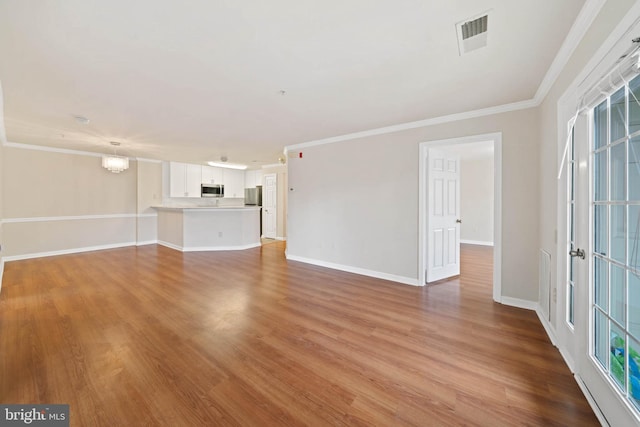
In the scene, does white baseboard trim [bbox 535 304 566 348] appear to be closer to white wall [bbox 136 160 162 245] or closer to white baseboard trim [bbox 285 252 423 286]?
white baseboard trim [bbox 285 252 423 286]

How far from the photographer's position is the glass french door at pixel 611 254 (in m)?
1.25

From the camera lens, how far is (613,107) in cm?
144

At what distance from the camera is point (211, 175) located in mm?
8281

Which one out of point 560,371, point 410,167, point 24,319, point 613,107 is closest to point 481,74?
point 613,107

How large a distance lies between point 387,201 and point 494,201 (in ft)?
4.74

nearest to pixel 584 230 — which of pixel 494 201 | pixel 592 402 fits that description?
pixel 592 402

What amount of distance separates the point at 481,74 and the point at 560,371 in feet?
8.41

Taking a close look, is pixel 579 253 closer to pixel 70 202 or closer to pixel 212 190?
pixel 212 190

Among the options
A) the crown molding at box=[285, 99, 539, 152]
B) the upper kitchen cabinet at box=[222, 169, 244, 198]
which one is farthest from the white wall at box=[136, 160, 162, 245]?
the crown molding at box=[285, 99, 539, 152]

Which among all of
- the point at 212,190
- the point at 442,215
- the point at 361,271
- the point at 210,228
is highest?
the point at 212,190

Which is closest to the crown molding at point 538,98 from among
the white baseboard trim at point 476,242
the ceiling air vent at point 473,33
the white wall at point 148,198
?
the ceiling air vent at point 473,33

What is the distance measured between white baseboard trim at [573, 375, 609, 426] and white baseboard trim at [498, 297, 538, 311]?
1.32 metres

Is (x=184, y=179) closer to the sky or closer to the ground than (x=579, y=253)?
closer to the sky

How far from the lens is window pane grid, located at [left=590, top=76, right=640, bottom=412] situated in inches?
49.2
